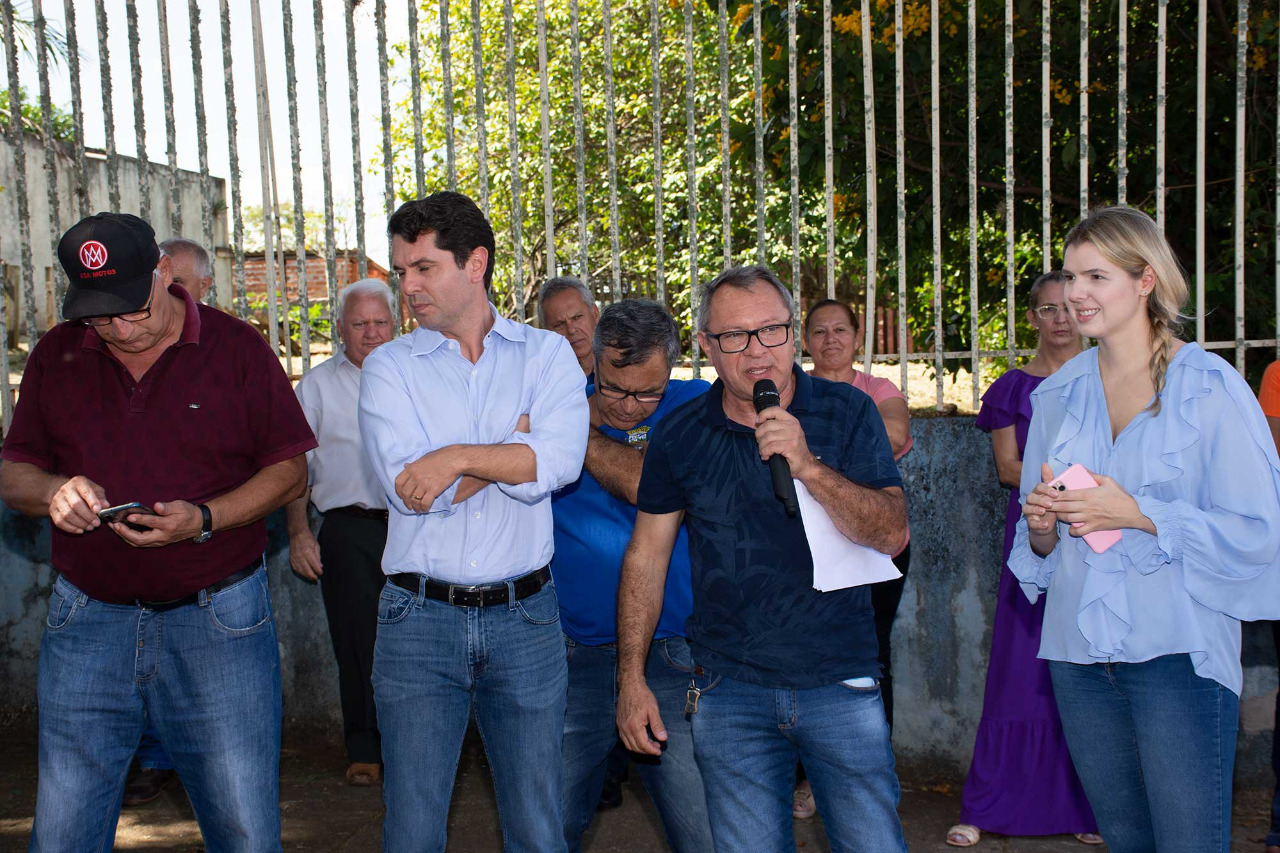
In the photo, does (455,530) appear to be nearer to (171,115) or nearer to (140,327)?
(140,327)

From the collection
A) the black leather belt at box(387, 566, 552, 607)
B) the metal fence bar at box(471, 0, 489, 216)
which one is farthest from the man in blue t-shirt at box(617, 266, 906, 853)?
the metal fence bar at box(471, 0, 489, 216)

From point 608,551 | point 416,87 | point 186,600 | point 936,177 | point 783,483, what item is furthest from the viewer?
point 416,87

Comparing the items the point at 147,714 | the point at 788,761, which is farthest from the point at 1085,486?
the point at 147,714

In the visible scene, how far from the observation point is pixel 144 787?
5.03 metres

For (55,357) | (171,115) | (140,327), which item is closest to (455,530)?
(140,327)

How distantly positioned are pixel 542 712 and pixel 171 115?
12.4 feet

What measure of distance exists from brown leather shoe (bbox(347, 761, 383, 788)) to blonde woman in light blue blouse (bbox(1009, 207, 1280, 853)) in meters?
3.38

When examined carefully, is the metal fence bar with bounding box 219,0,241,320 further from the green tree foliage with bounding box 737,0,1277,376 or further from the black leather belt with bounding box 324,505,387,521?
the green tree foliage with bounding box 737,0,1277,376

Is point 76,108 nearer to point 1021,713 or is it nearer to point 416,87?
point 416,87

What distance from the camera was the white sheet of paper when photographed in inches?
105

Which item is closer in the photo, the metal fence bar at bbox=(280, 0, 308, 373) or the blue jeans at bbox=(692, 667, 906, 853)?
the blue jeans at bbox=(692, 667, 906, 853)

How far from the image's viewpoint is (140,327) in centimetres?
298

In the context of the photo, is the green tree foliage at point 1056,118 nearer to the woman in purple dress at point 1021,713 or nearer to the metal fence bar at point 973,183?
the metal fence bar at point 973,183

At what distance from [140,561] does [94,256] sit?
0.78m
